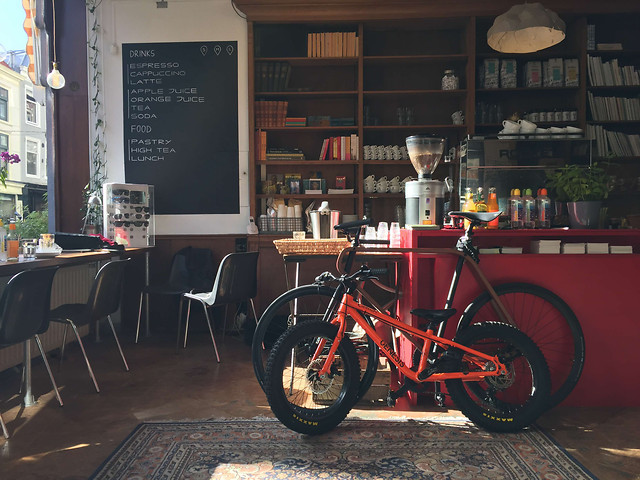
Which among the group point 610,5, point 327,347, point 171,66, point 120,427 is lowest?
point 120,427

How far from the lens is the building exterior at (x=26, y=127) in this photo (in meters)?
4.97

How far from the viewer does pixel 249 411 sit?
306 centimetres

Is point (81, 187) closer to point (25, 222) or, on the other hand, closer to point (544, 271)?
point (25, 222)

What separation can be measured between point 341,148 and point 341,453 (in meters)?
3.39

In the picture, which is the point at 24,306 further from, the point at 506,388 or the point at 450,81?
the point at 450,81

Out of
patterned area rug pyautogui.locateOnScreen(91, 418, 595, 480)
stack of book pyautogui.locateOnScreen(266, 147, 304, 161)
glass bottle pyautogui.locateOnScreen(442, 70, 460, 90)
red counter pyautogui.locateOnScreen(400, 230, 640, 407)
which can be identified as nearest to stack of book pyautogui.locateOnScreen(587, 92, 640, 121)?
glass bottle pyautogui.locateOnScreen(442, 70, 460, 90)

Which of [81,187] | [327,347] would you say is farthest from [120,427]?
A: [81,187]

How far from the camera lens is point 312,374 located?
272 cm

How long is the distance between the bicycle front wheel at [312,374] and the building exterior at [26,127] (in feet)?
10.5

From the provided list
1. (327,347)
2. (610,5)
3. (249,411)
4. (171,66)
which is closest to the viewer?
(327,347)

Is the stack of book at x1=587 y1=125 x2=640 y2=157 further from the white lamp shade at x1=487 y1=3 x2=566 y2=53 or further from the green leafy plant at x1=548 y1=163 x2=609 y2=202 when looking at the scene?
the green leafy plant at x1=548 y1=163 x2=609 y2=202

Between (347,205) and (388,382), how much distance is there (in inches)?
101

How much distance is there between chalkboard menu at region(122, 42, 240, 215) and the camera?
5418 mm

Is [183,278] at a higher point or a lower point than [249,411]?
higher
